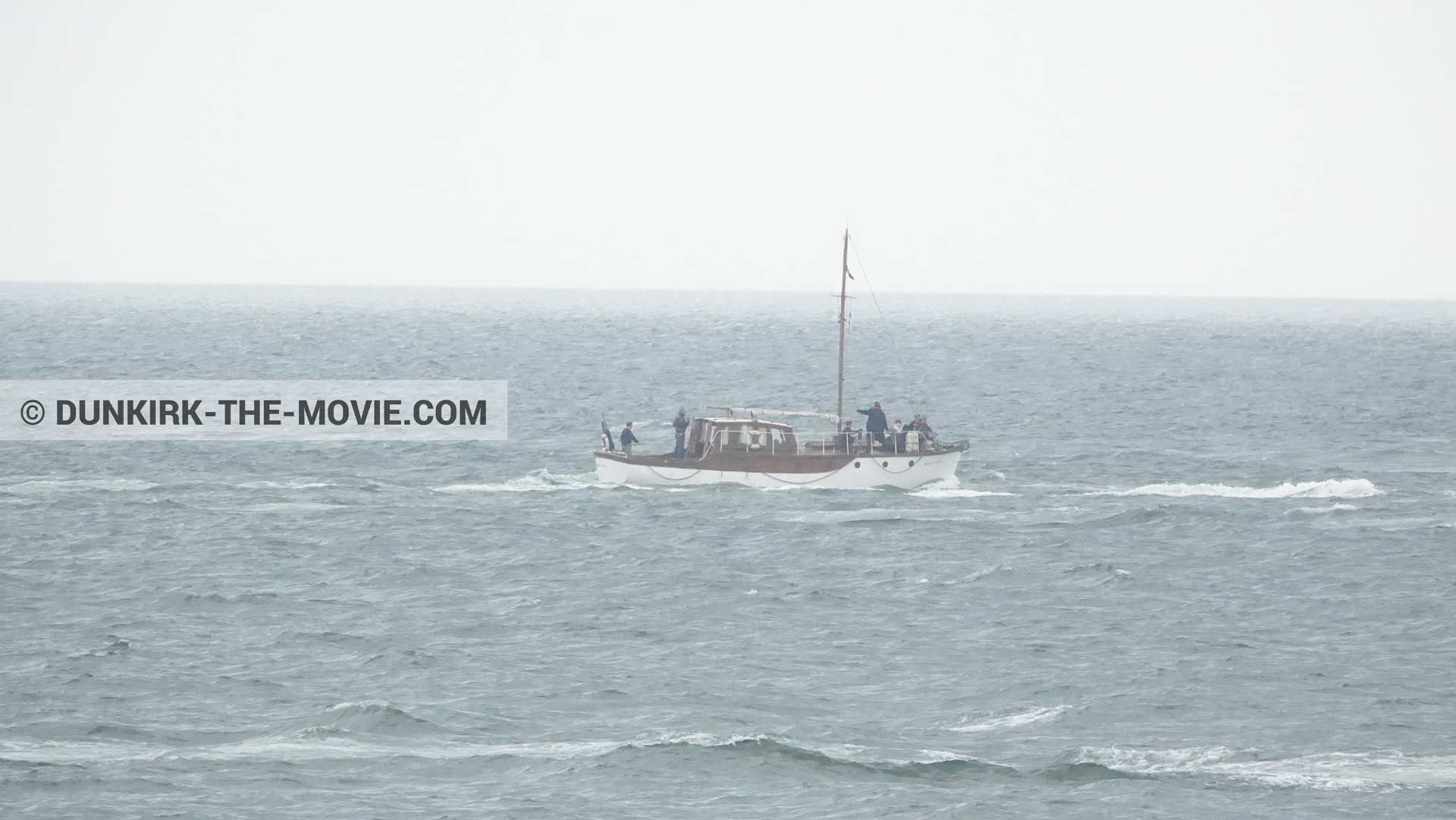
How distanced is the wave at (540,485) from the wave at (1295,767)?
101ft

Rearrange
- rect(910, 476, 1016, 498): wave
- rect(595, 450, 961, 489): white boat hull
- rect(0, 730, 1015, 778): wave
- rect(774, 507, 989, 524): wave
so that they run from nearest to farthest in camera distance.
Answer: rect(0, 730, 1015, 778): wave < rect(774, 507, 989, 524): wave < rect(910, 476, 1016, 498): wave < rect(595, 450, 961, 489): white boat hull

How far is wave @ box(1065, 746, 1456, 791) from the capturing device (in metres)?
29.2

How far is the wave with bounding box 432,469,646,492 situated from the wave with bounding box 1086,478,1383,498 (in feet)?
56.1

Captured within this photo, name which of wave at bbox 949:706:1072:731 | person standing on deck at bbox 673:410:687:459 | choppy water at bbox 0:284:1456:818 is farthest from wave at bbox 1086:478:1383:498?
wave at bbox 949:706:1072:731

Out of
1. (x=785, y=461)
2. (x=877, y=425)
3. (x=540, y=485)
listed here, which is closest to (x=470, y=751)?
(x=785, y=461)

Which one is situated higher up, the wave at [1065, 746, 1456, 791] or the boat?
the boat

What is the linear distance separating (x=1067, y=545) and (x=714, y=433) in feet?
48.8

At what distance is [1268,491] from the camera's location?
5922 centimetres

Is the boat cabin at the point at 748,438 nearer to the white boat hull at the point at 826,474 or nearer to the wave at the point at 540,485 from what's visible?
the white boat hull at the point at 826,474

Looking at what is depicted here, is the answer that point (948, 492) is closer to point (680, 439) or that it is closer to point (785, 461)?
point (785, 461)

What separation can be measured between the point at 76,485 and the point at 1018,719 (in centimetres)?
3888

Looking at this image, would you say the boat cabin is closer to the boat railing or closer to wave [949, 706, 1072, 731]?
the boat railing

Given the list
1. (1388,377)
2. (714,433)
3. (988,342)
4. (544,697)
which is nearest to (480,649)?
(544,697)

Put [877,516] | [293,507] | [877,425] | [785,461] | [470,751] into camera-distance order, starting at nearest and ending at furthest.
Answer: [470,751], [877,516], [293,507], [785,461], [877,425]
